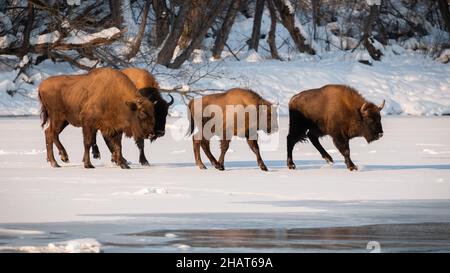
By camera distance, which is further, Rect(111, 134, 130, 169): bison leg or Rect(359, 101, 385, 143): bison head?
Rect(359, 101, 385, 143): bison head

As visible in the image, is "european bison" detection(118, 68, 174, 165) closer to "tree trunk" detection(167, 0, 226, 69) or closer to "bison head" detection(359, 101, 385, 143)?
"bison head" detection(359, 101, 385, 143)

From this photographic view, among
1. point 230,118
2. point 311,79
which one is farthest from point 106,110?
point 311,79

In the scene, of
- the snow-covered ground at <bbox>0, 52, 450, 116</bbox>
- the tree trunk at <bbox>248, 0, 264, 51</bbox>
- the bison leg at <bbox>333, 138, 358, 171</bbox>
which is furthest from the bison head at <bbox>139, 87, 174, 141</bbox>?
the tree trunk at <bbox>248, 0, 264, 51</bbox>

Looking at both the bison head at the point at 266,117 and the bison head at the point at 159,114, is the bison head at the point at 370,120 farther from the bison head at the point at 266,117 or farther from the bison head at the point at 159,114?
the bison head at the point at 159,114

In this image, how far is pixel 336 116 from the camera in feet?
63.4

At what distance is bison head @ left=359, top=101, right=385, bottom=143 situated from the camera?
19359 mm

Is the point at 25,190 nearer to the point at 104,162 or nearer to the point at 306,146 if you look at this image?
the point at 104,162

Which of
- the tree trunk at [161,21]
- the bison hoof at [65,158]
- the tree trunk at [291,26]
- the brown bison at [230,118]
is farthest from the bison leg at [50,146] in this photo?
the tree trunk at [291,26]

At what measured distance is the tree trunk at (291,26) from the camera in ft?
140

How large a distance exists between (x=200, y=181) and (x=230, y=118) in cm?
239

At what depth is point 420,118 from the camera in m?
35.6

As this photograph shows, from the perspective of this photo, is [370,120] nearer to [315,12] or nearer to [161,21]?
[161,21]

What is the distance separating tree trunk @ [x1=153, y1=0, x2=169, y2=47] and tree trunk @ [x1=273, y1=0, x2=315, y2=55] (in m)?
4.33
